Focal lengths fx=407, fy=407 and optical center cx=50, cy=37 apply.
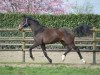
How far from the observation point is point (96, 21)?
26062 millimetres

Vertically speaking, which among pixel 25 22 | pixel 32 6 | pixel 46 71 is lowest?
pixel 32 6

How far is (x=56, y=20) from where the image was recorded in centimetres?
2603

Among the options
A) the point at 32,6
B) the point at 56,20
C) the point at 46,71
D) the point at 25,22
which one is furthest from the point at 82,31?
the point at 32,6

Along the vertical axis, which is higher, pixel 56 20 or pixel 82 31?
pixel 82 31

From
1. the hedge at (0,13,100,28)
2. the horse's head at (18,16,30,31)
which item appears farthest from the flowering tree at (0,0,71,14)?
the horse's head at (18,16,30,31)

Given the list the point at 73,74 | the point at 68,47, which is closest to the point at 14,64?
the point at 68,47

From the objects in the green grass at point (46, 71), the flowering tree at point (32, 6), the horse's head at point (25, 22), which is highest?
the horse's head at point (25, 22)

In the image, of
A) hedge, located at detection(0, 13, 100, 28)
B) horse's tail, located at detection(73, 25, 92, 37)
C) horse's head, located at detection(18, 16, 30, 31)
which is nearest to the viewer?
horse's head, located at detection(18, 16, 30, 31)

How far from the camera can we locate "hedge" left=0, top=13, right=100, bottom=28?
25969 millimetres

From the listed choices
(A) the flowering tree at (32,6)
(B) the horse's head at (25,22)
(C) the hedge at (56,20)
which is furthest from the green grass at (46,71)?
(A) the flowering tree at (32,6)

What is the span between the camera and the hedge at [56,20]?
25969 millimetres

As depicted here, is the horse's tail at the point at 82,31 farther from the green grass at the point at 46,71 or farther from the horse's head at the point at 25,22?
the green grass at the point at 46,71

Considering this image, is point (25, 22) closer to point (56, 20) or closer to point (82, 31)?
point (82, 31)

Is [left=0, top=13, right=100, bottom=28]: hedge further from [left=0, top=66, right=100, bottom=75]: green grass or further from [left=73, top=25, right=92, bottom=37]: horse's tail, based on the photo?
[left=0, top=66, right=100, bottom=75]: green grass
